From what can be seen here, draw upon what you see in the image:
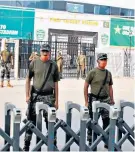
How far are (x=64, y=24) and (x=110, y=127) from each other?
2341 centimetres

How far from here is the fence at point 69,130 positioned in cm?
523

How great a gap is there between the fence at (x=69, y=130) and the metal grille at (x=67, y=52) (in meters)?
14.1

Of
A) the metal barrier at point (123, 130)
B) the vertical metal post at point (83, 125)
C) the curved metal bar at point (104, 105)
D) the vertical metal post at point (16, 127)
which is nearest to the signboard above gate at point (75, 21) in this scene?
the metal barrier at point (123, 130)

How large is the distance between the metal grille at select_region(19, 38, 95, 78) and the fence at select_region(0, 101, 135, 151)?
46.2 ft

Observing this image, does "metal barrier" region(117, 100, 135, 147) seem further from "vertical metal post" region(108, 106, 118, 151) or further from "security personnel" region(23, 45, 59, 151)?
"security personnel" region(23, 45, 59, 151)

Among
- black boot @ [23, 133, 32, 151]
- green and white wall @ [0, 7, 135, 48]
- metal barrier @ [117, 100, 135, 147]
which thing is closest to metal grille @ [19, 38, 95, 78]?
green and white wall @ [0, 7, 135, 48]

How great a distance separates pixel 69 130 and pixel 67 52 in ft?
55.9

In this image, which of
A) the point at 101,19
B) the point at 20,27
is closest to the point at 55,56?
the point at 20,27

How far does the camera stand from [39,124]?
5609 millimetres

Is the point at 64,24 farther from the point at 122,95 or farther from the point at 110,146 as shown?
the point at 110,146

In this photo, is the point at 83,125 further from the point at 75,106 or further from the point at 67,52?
the point at 67,52

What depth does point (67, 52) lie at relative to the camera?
2250 cm

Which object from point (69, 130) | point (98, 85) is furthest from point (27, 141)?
point (98, 85)

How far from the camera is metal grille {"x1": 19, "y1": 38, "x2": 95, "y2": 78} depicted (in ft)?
65.7
